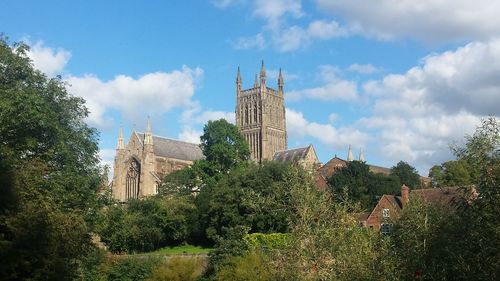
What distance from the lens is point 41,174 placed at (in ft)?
107

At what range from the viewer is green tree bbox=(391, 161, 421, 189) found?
245ft

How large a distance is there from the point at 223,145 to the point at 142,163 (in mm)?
26297

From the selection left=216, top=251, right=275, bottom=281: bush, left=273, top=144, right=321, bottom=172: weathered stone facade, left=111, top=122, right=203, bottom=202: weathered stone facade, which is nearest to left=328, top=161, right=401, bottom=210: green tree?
left=216, top=251, right=275, bottom=281: bush

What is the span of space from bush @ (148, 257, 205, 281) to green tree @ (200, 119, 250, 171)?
2957 centimetres

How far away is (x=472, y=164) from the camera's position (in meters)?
16.1

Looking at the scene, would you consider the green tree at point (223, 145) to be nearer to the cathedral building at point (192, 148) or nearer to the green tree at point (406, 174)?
the cathedral building at point (192, 148)

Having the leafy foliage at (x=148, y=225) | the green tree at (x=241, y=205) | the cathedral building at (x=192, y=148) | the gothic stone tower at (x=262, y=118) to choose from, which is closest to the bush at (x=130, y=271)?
the green tree at (x=241, y=205)

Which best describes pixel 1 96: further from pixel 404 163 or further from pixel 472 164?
pixel 404 163

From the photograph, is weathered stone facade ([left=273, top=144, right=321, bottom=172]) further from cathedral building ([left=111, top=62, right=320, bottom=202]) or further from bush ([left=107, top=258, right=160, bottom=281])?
bush ([left=107, top=258, right=160, bottom=281])

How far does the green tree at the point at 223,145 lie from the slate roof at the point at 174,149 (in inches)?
1011

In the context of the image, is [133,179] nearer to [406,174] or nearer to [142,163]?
[142,163]

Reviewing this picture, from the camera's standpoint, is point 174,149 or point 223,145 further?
point 174,149

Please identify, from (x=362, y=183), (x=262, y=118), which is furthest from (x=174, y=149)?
(x=362, y=183)

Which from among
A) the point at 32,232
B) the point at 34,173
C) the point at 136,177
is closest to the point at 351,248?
the point at 32,232
